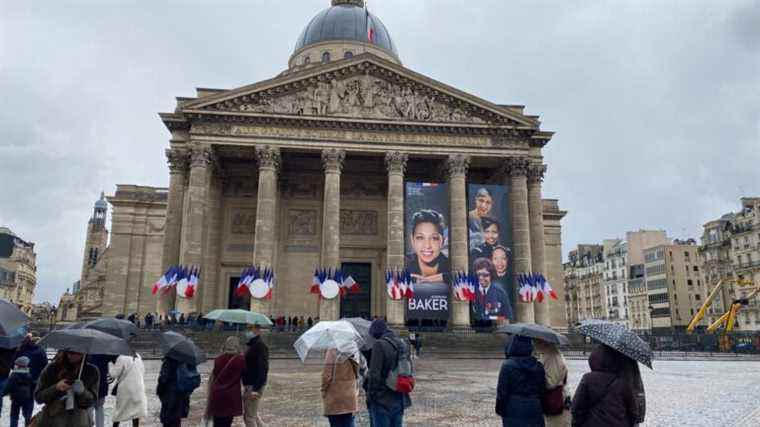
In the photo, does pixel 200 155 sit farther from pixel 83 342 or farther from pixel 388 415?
pixel 388 415

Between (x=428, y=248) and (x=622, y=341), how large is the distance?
25.2 m

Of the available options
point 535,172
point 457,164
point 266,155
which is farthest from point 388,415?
point 535,172

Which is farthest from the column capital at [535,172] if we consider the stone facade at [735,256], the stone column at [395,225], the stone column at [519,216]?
the stone facade at [735,256]

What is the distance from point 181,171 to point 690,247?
2542 inches

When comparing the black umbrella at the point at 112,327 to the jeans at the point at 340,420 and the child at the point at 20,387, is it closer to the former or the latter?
the child at the point at 20,387

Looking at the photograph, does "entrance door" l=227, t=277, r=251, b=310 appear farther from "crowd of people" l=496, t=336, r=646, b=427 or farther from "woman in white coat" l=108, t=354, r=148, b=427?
"crowd of people" l=496, t=336, r=646, b=427

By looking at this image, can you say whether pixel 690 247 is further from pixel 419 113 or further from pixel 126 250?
pixel 126 250

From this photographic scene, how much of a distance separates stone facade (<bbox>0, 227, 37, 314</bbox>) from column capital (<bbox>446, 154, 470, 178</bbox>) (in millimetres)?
74755

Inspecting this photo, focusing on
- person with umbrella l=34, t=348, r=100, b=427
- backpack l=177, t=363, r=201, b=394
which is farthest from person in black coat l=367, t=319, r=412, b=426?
person with umbrella l=34, t=348, r=100, b=427

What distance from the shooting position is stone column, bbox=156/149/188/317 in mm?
30306

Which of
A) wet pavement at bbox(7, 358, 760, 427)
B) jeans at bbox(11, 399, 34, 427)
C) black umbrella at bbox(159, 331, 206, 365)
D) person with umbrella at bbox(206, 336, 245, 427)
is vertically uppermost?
black umbrella at bbox(159, 331, 206, 365)

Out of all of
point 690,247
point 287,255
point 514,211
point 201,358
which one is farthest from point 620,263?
point 201,358

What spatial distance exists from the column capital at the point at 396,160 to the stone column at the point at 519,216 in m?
6.31

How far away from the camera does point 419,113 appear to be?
32281 mm
